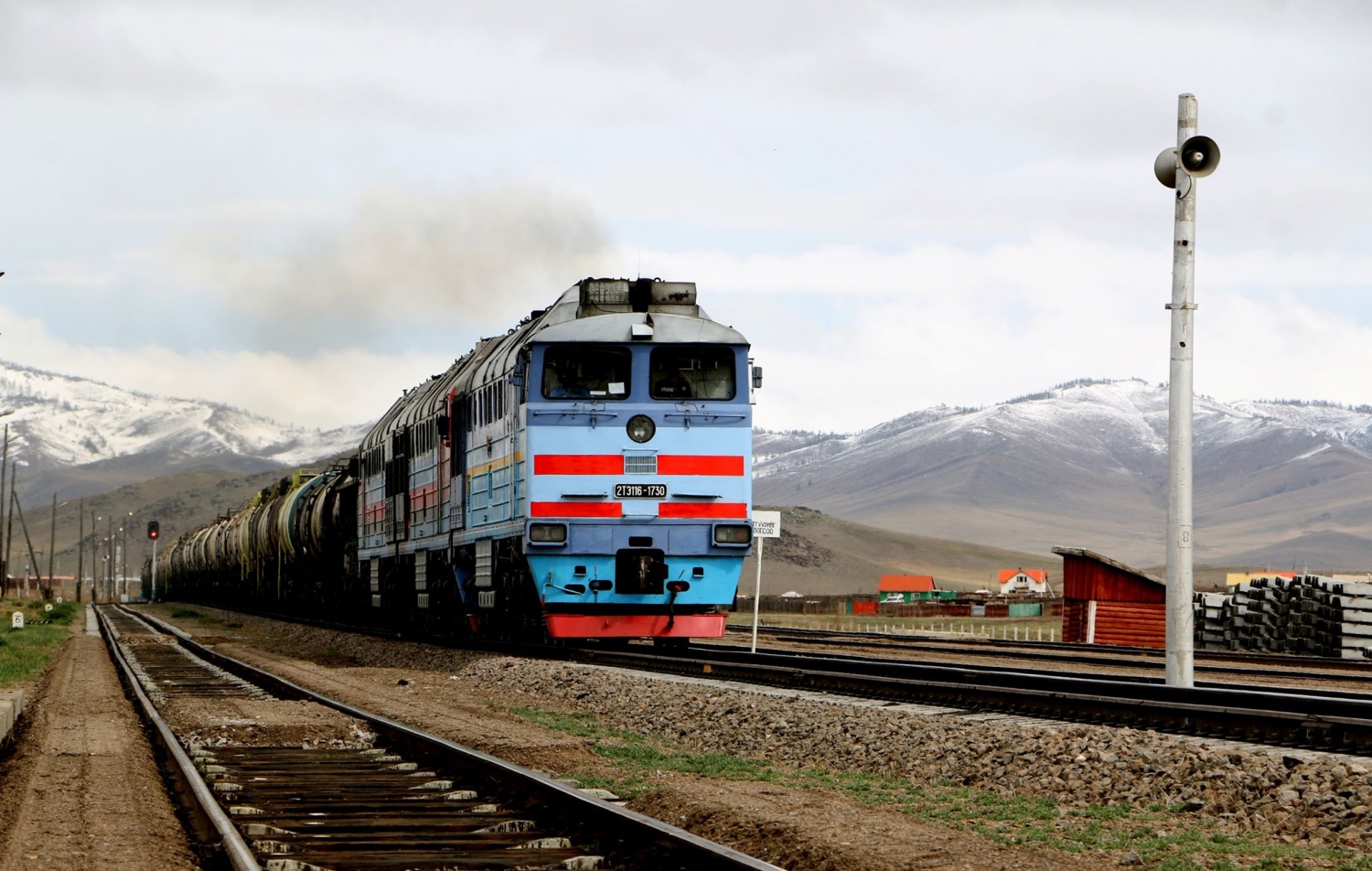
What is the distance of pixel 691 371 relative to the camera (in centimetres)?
2367

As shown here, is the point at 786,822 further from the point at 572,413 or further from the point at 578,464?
the point at 572,413

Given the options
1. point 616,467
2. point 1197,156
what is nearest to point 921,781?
point 1197,156

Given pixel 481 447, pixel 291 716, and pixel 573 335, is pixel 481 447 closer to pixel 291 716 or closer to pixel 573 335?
pixel 573 335

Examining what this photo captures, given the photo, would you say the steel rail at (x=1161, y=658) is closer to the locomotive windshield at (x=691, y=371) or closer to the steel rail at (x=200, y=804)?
the locomotive windshield at (x=691, y=371)

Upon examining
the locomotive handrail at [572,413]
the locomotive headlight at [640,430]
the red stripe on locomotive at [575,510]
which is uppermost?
the locomotive handrail at [572,413]

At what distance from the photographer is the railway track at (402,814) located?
849 cm

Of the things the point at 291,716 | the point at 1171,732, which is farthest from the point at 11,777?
the point at 1171,732

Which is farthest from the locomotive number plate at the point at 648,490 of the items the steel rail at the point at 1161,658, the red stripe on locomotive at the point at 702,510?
the steel rail at the point at 1161,658

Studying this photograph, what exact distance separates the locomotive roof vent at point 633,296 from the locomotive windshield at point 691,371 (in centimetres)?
125

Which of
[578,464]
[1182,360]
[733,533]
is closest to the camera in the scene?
[1182,360]

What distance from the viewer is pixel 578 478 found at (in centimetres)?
2308

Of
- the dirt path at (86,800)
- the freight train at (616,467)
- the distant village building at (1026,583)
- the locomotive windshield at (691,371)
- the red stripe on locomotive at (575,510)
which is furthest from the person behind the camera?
the distant village building at (1026,583)

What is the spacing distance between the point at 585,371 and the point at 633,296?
1.89m

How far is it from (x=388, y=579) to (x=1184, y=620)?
22850mm
